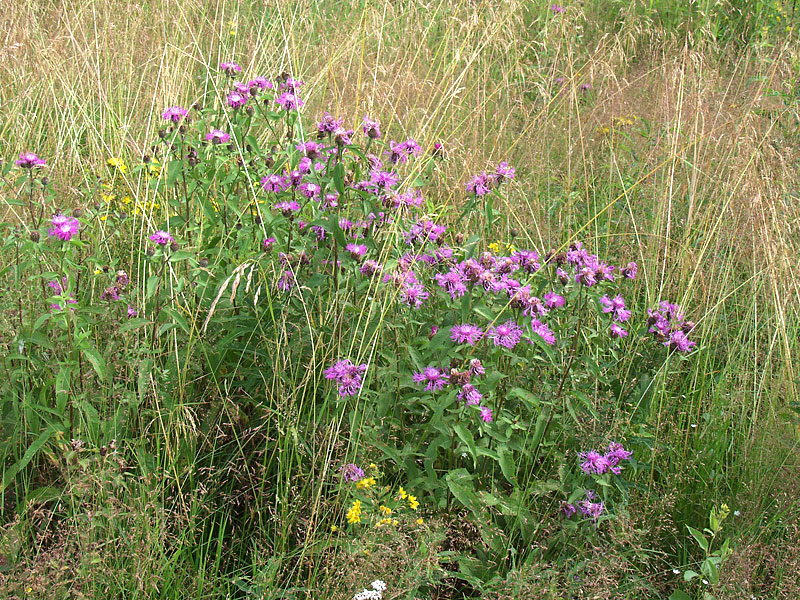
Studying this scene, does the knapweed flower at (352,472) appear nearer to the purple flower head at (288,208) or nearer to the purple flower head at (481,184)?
the purple flower head at (288,208)

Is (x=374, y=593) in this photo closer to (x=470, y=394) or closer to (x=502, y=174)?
(x=470, y=394)

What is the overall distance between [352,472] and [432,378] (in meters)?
0.30

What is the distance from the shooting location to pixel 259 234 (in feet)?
7.08

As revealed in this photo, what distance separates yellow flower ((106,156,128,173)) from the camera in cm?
263

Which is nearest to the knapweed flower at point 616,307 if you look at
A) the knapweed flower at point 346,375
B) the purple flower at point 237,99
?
the knapweed flower at point 346,375

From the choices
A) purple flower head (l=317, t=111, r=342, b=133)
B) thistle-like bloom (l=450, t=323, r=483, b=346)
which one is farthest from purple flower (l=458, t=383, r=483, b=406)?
purple flower head (l=317, t=111, r=342, b=133)

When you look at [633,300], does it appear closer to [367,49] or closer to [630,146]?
[630,146]

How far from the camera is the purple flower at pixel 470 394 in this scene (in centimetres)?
184

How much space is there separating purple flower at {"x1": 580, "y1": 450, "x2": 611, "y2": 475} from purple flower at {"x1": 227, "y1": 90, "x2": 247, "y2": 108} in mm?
1341

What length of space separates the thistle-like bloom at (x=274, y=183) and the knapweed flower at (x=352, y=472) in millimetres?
802

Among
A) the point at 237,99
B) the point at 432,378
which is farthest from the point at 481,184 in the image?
the point at 237,99

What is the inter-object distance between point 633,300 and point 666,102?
3.77 feet

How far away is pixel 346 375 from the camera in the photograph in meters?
1.87

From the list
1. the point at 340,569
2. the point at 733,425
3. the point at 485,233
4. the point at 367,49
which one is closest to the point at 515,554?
the point at 340,569
